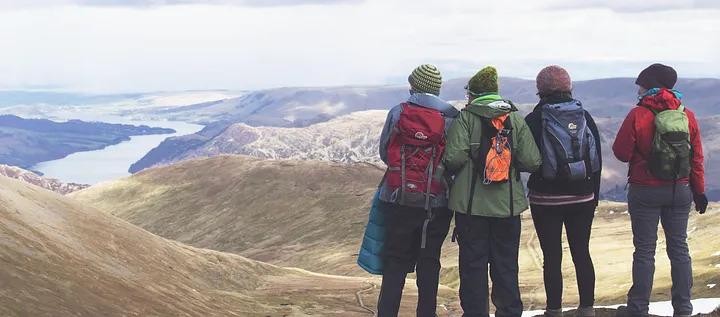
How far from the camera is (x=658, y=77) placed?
559 inches

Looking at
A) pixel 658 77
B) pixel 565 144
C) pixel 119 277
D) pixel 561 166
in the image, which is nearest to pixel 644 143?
pixel 658 77

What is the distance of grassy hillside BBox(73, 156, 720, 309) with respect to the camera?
295 ft

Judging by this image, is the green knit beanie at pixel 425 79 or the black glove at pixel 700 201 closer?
the green knit beanie at pixel 425 79

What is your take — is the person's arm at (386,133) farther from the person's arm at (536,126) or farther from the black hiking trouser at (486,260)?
the person's arm at (536,126)

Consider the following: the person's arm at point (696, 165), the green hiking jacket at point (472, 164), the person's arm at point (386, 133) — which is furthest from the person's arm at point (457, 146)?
the person's arm at point (696, 165)

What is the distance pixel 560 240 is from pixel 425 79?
13.4 ft

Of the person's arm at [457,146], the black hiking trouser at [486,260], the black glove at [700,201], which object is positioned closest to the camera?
the person's arm at [457,146]

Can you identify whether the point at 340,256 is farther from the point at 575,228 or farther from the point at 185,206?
the point at 575,228

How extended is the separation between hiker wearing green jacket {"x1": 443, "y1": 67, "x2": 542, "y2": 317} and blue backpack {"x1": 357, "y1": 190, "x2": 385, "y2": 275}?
4.48 feet

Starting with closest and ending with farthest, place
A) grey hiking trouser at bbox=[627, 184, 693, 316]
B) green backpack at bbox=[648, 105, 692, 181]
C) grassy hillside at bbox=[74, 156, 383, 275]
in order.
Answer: green backpack at bbox=[648, 105, 692, 181] < grey hiking trouser at bbox=[627, 184, 693, 316] < grassy hillside at bbox=[74, 156, 383, 275]

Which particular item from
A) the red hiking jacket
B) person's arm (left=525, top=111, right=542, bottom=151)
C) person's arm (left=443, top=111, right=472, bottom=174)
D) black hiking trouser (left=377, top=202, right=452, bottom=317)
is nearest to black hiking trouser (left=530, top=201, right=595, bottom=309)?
the red hiking jacket

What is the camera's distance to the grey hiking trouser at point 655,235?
14.1 metres

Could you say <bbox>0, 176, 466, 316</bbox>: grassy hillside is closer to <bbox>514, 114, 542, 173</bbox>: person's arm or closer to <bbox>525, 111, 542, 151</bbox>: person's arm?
<bbox>514, 114, 542, 173</bbox>: person's arm

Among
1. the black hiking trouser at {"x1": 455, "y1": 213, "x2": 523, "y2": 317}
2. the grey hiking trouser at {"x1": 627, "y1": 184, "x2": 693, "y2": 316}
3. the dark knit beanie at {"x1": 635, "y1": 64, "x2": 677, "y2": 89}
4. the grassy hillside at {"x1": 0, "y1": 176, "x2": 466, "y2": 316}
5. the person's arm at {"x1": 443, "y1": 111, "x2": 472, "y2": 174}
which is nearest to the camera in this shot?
the person's arm at {"x1": 443, "y1": 111, "x2": 472, "y2": 174}
